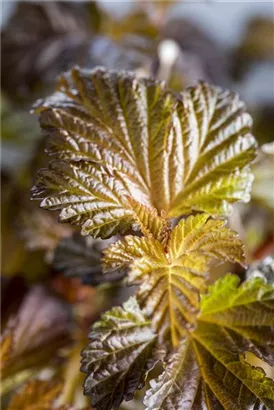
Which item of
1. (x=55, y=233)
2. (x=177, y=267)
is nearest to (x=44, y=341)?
(x=55, y=233)

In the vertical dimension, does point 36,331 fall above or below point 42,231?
below

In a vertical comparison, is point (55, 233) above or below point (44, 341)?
above

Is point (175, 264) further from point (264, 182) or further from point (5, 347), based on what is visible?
point (264, 182)

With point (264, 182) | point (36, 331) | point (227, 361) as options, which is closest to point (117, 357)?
point (227, 361)

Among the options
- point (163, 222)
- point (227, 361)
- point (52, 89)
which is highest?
point (52, 89)

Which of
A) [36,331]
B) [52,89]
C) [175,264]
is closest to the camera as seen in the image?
[175,264]

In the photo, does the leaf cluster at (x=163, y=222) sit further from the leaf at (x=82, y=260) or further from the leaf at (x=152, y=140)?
the leaf at (x=82, y=260)

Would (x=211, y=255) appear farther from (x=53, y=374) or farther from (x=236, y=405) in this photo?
(x=53, y=374)

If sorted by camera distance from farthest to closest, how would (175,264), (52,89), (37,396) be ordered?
(52,89) < (37,396) < (175,264)
